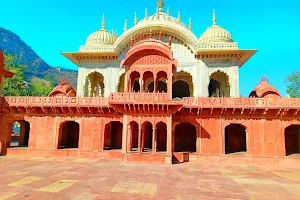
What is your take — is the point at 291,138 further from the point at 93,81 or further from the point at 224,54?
the point at 93,81

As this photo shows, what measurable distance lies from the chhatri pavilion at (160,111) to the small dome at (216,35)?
0.10 metres

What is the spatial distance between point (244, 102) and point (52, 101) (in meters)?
13.9

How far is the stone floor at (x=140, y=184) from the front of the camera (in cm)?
684

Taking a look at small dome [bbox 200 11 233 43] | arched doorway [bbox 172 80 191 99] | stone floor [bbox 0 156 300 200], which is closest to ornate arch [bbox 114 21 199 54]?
small dome [bbox 200 11 233 43]

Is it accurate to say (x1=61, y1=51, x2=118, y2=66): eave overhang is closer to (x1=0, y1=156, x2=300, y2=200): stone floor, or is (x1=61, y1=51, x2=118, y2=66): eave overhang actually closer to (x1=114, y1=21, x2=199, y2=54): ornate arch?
(x1=114, y1=21, x2=199, y2=54): ornate arch

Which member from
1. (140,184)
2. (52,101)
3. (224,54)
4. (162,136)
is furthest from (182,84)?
(140,184)

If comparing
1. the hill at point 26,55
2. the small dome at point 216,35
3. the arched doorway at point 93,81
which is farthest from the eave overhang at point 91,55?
the hill at point 26,55

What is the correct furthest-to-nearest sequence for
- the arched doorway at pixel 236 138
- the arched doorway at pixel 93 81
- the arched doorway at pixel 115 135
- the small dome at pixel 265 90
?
the arched doorway at pixel 93 81 → the arched doorway at pixel 115 135 → the small dome at pixel 265 90 → the arched doorway at pixel 236 138

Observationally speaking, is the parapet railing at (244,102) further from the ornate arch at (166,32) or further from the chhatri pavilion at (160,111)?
the ornate arch at (166,32)

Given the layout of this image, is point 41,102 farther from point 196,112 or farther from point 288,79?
point 288,79

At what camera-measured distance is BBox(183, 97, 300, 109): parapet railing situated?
1427 centimetres

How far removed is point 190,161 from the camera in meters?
14.3

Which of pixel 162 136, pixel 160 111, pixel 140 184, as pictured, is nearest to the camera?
pixel 140 184

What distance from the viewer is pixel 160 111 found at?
13.0 metres
